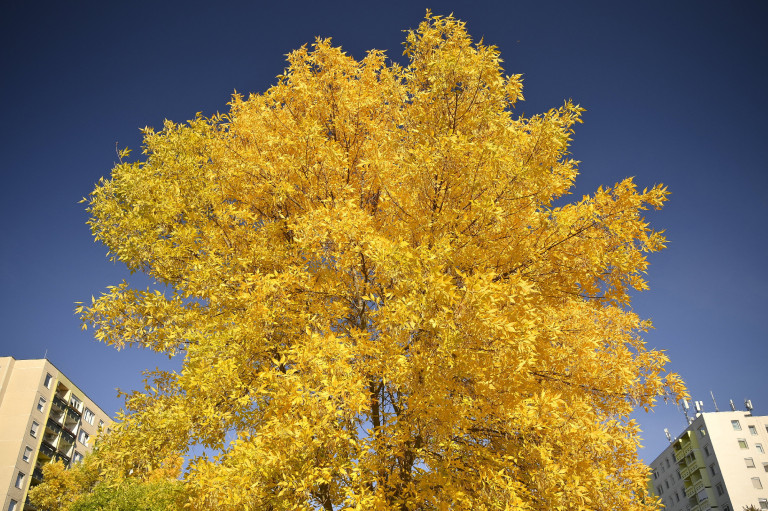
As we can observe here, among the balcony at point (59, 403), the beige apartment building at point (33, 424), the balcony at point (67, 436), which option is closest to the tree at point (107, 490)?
the beige apartment building at point (33, 424)

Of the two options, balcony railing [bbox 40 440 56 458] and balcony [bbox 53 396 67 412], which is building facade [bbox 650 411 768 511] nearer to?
balcony railing [bbox 40 440 56 458]

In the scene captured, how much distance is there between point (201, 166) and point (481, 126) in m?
5.40

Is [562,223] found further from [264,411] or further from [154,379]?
[154,379]

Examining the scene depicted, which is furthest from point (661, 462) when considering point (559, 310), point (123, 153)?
point (123, 153)

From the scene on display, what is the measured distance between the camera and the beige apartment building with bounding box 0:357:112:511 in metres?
42.3

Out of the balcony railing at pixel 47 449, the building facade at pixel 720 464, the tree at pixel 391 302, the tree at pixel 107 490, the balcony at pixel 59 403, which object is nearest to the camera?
the tree at pixel 391 302

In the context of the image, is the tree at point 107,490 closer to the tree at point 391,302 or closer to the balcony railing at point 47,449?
the tree at point 391,302

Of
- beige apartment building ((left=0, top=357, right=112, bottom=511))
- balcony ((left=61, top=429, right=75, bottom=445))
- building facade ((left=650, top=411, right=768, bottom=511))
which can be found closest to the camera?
beige apartment building ((left=0, top=357, right=112, bottom=511))

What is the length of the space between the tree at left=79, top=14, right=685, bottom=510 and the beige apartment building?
158 feet

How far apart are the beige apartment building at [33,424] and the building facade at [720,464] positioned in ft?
212

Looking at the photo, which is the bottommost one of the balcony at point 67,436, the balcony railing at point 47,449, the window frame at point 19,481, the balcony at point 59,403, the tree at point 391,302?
the tree at point 391,302

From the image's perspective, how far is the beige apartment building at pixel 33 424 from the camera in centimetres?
4231

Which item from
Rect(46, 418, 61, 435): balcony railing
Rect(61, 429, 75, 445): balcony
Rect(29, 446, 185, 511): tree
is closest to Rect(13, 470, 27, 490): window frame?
Rect(46, 418, 61, 435): balcony railing

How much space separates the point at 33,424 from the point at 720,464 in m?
71.6
